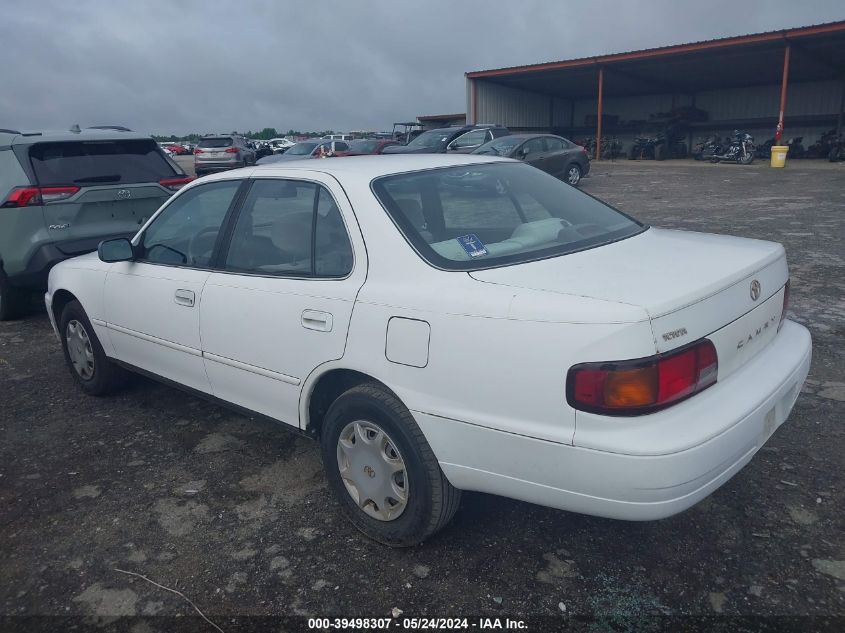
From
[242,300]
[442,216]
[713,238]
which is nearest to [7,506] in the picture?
[242,300]

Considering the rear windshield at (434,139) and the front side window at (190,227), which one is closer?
the front side window at (190,227)

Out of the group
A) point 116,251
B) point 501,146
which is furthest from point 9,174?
point 501,146

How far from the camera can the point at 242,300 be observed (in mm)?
3240

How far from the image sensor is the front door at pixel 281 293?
113 inches

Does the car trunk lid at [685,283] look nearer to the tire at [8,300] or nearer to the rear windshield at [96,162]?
the rear windshield at [96,162]

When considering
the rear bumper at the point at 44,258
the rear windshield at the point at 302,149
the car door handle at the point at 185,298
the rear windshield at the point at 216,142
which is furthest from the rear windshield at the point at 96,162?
the rear windshield at the point at 216,142

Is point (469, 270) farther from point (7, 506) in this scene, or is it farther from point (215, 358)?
point (7, 506)

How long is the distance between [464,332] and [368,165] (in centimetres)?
128

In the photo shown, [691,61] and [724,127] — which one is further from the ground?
[691,61]

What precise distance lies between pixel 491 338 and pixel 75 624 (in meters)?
1.83

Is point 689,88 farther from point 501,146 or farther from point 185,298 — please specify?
point 185,298

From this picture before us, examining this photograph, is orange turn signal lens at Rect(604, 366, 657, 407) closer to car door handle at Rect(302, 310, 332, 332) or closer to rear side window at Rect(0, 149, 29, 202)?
car door handle at Rect(302, 310, 332, 332)

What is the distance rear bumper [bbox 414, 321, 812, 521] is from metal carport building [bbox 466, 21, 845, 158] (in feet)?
79.4

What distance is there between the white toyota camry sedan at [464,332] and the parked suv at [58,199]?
280cm
